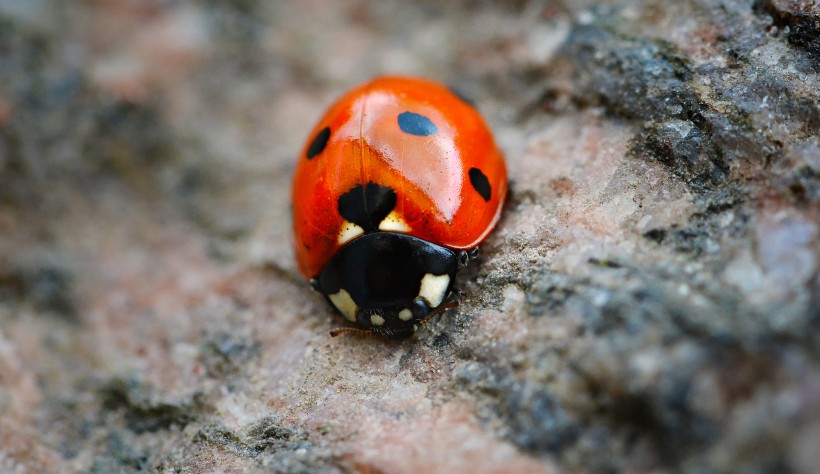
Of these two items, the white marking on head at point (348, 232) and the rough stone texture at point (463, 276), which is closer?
the rough stone texture at point (463, 276)

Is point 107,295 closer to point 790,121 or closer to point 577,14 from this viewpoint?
point 577,14

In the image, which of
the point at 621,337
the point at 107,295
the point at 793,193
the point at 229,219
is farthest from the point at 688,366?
the point at 107,295

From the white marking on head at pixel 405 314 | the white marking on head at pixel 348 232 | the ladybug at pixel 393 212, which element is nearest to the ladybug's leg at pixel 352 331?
the ladybug at pixel 393 212

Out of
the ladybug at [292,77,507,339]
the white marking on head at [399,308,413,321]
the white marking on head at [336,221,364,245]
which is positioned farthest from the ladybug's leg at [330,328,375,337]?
the white marking on head at [336,221,364,245]

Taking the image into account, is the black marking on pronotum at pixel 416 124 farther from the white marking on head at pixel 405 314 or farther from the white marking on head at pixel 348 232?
the white marking on head at pixel 405 314

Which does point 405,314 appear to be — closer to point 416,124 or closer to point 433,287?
point 433,287

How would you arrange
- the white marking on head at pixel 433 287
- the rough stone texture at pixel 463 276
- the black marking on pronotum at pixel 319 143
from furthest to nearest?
the black marking on pronotum at pixel 319 143, the white marking on head at pixel 433 287, the rough stone texture at pixel 463 276

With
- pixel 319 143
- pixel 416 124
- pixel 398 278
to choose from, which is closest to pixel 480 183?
pixel 416 124
